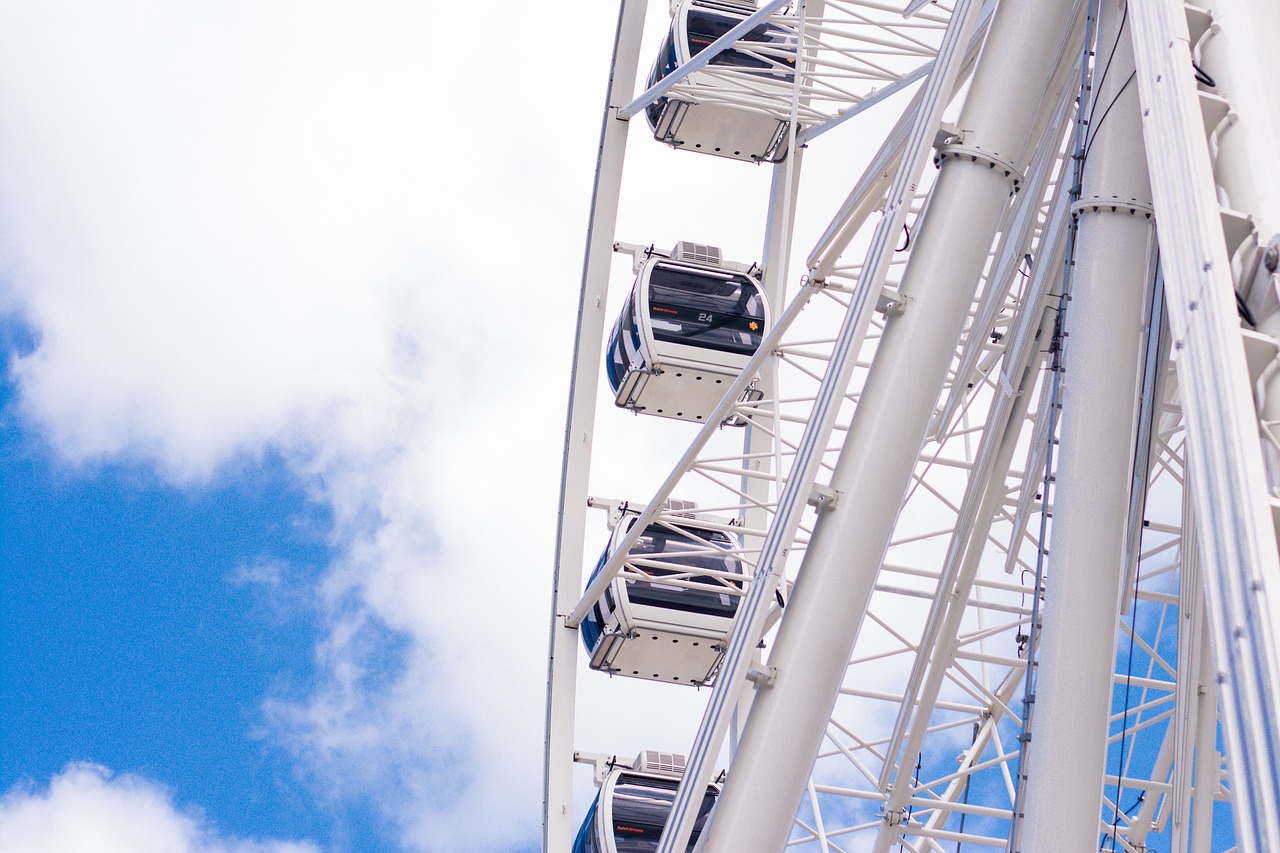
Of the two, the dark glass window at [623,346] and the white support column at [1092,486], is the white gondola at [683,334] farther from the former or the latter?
the white support column at [1092,486]

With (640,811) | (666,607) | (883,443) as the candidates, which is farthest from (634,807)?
(883,443)

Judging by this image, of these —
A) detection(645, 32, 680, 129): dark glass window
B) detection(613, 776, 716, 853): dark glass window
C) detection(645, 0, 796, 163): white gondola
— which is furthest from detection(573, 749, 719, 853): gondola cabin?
detection(645, 32, 680, 129): dark glass window

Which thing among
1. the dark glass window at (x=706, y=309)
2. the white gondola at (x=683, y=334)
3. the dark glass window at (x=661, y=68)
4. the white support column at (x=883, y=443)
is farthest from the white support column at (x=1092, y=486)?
the dark glass window at (x=661, y=68)

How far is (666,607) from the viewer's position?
18922 millimetres

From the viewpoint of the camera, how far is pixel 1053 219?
10.9m

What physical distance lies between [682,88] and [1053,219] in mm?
9809

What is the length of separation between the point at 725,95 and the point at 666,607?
548 centimetres

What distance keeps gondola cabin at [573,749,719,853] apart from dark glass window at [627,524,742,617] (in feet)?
5.42

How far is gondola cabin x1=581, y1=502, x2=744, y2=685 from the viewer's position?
18672mm

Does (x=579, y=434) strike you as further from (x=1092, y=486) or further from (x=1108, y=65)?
(x=1092, y=486)

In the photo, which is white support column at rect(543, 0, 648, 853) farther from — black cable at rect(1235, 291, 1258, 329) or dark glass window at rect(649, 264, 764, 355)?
black cable at rect(1235, 291, 1258, 329)

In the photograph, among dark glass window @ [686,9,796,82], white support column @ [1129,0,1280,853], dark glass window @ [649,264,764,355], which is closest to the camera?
white support column @ [1129,0,1280,853]

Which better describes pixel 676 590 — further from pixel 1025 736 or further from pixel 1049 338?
pixel 1025 736

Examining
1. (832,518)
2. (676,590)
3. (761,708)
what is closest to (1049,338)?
(832,518)
